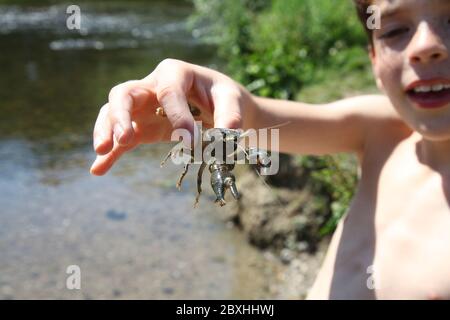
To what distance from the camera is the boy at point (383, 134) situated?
186 centimetres

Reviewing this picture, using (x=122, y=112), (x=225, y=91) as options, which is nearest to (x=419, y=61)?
(x=225, y=91)

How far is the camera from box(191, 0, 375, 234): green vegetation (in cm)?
490

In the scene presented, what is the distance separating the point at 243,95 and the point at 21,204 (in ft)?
17.6

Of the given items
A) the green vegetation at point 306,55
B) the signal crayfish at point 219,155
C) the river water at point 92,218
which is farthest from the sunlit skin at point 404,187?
the river water at point 92,218

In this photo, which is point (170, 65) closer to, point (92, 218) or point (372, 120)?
point (372, 120)

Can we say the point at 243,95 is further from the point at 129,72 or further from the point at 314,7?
the point at 129,72

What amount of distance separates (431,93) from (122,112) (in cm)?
118

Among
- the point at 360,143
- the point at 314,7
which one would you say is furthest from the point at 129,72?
the point at 360,143

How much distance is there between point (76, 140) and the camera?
888 cm

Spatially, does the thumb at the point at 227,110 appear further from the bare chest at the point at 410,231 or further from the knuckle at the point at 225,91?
the bare chest at the point at 410,231

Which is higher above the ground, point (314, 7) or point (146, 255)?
point (314, 7)

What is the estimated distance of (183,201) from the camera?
22.8 feet

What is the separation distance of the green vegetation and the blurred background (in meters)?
0.02

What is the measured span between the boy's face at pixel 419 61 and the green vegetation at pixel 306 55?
190 cm
